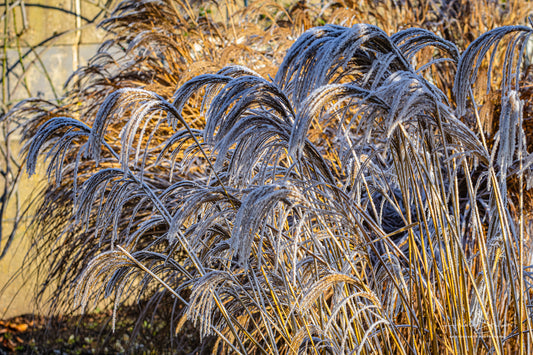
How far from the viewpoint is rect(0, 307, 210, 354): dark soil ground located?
7.18ft

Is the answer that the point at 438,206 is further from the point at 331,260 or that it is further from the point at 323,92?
the point at 323,92

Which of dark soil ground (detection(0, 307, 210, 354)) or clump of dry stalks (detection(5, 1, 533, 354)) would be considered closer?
clump of dry stalks (detection(5, 1, 533, 354))

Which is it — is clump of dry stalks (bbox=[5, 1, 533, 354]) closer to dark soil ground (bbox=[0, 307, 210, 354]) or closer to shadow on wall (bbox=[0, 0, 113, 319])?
dark soil ground (bbox=[0, 307, 210, 354])

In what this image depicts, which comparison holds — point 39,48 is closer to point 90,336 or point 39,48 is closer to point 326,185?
point 90,336

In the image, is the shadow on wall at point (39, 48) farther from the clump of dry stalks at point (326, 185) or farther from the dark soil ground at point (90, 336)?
the clump of dry stalks at point (326, 185)

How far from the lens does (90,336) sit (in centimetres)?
306

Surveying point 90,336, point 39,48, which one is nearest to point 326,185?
point 90,336

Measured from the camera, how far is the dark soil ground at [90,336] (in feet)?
7.18

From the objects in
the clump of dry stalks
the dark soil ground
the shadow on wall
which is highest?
the shadow on wall

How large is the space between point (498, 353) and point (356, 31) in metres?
0.65

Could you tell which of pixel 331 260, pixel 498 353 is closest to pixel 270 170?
pixel 331 260

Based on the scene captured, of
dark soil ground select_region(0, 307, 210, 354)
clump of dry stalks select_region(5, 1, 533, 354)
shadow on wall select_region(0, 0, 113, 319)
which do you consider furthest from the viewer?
shadow on wall select_region(0, 0, 113, 319)

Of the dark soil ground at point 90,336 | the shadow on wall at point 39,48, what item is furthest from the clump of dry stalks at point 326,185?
the shadow on wall at point 39,48

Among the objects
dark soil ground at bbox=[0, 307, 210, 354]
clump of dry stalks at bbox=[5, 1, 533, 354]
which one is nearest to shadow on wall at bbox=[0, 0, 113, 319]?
dark soil ground at bbox=[0, 307, 210, 354]
